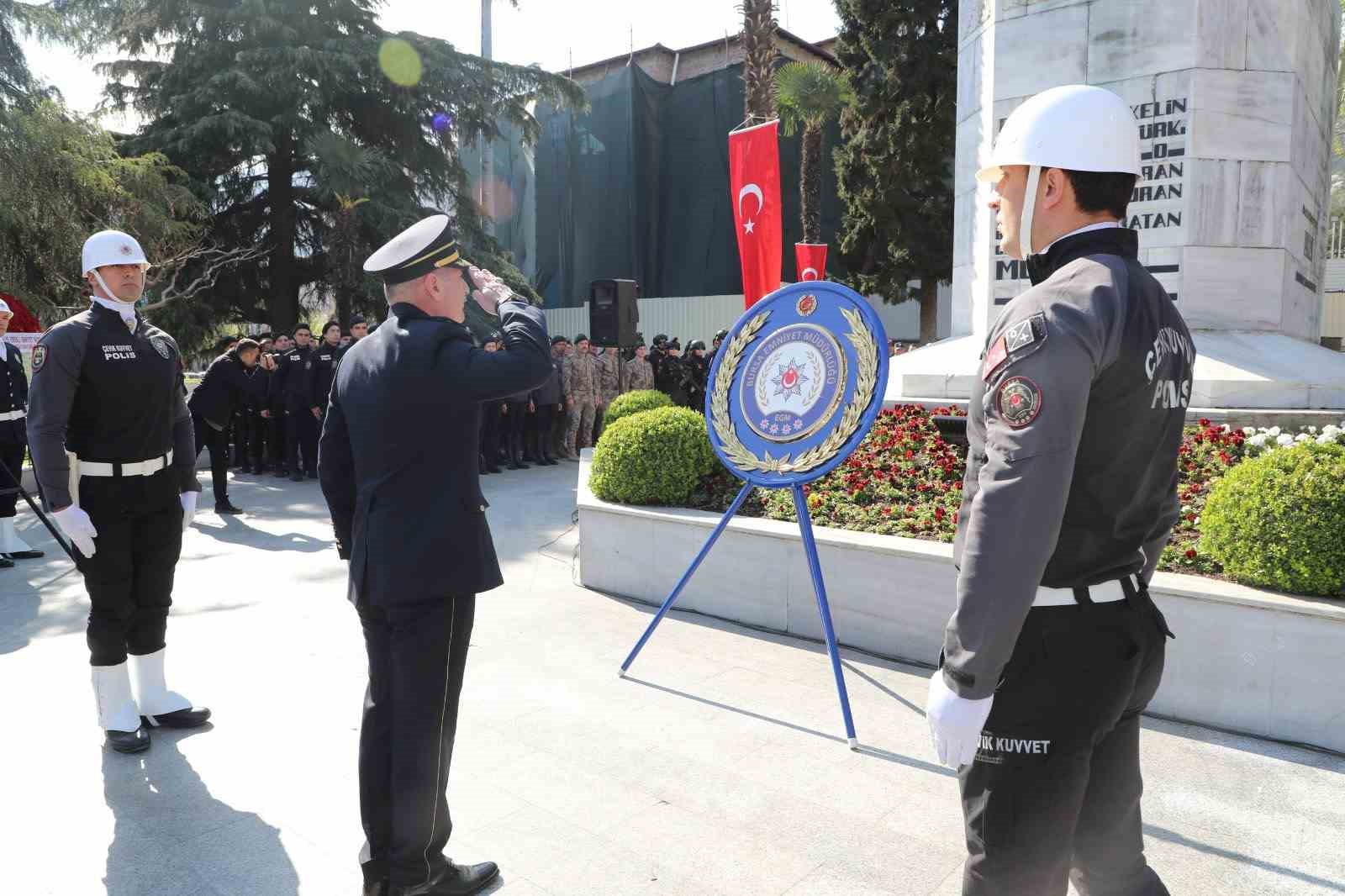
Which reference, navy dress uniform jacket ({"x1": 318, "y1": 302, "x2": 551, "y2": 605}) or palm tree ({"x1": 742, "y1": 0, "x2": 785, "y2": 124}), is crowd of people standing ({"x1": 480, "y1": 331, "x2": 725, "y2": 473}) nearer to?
palm tree ({"x1": 742, "y1": 0, "x2": 785, "y2": 124})

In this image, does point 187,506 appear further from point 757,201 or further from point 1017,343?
point 757,201

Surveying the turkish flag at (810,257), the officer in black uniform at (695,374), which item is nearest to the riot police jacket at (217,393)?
the turkish flag at (810,257)

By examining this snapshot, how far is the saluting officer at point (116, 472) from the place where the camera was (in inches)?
151

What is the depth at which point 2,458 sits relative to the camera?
7.39 metres

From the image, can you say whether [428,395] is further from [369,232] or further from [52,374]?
[369,232]

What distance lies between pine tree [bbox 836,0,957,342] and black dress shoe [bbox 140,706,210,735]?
72.4ft

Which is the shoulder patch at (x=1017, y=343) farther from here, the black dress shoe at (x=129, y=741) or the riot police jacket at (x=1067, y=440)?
the black dress shoe at (x=129, y=741)

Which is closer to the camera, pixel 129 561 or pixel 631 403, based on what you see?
pixel 129 561

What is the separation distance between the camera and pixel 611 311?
12.9 m

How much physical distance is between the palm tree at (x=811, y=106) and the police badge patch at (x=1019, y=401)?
74.8 feet

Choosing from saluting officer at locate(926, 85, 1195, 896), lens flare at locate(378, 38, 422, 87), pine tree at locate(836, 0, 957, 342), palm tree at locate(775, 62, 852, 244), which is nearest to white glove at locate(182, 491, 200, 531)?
saluting officer at locate(926, 85, 1195, 896)

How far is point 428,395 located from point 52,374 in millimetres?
2177

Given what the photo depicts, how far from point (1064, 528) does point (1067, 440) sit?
25 centimetres

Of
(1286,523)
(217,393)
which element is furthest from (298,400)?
(1286,523)
